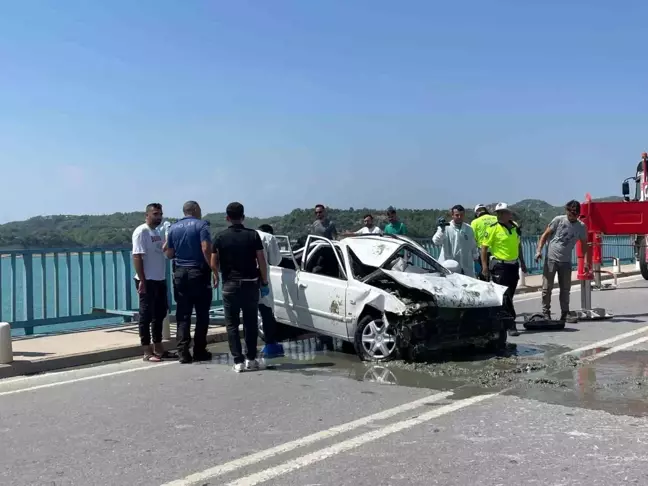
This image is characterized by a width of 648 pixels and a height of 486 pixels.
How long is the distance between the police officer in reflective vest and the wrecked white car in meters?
1.39

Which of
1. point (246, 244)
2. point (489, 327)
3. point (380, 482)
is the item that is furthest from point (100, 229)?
point (380, 482)

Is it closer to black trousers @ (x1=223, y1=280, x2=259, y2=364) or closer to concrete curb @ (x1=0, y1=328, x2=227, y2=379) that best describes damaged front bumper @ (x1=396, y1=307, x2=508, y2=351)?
black trousers @ (x1=223, y1=280, x2=259, y2=364)

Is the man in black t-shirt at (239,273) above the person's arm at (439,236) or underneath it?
underneath

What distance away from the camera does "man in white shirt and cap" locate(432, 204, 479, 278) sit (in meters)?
10.5

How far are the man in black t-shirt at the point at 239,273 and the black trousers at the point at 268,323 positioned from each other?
965 millimetres

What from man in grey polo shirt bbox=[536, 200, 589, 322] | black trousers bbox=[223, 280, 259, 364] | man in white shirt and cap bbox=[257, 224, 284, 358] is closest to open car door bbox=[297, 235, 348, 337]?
man in white shirt and cap bbox=[257, 224, 284, 358]

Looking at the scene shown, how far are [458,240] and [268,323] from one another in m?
3.38

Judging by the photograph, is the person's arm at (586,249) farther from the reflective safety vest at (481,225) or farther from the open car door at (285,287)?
the open car door at (285,287)

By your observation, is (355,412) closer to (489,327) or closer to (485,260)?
(489,327)

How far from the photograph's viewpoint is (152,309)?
8.43 m

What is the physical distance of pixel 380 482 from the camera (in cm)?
415

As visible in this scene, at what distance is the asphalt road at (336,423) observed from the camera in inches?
172

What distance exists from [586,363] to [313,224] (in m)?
5.72

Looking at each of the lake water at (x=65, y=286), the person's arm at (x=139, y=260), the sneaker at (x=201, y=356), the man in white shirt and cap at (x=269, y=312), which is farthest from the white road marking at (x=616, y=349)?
the lake water at (x=65, y=286)
